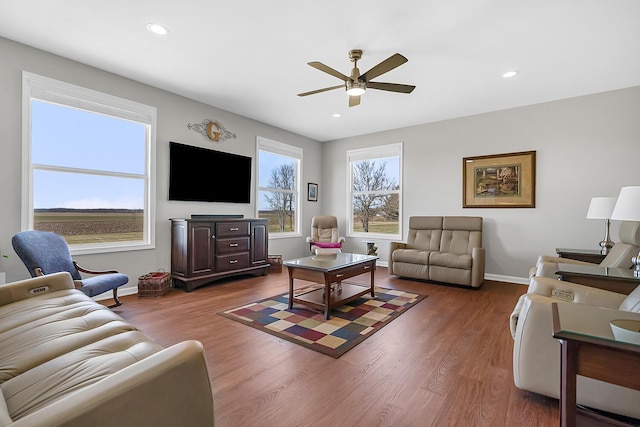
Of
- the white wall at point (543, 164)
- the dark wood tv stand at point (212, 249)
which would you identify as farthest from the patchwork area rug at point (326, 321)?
the white wall at point (543, 164)

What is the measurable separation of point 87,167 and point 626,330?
15.5ft

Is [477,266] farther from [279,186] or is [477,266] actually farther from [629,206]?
[279,186]

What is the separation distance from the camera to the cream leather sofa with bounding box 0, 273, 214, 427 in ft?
2.51

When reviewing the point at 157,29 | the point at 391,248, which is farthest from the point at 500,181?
the point at 157,29

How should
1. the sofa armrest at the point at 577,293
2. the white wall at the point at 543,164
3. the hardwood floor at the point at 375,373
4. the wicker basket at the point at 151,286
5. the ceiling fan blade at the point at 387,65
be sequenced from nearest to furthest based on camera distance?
the hardwood floor at the point at 375,373, the sofa armrest at the point at 577,293, the ceiling fan blade at the point at 387,65, the wicker basket at the point at 151,286, the white wall at the point at 543,164

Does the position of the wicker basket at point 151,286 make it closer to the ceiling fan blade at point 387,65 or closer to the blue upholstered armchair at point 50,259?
the blue upholstered armchair at point 50,259

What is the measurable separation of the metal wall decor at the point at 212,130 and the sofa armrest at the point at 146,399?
4.17 meters

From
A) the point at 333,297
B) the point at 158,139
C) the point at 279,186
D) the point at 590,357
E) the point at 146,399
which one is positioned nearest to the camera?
the point at 146,399

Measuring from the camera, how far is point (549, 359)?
Answer: 65.1 inches

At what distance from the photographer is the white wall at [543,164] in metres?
3.94

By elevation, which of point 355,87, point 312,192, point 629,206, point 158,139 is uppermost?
point 355,87

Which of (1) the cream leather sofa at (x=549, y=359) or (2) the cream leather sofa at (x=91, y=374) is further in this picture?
(1) the cream leather sofa at (x=549, y=359)

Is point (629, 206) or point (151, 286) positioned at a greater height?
point (629, 206)

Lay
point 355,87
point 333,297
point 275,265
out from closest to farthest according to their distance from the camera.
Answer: point 355,87, point 333,297, point 275,265
